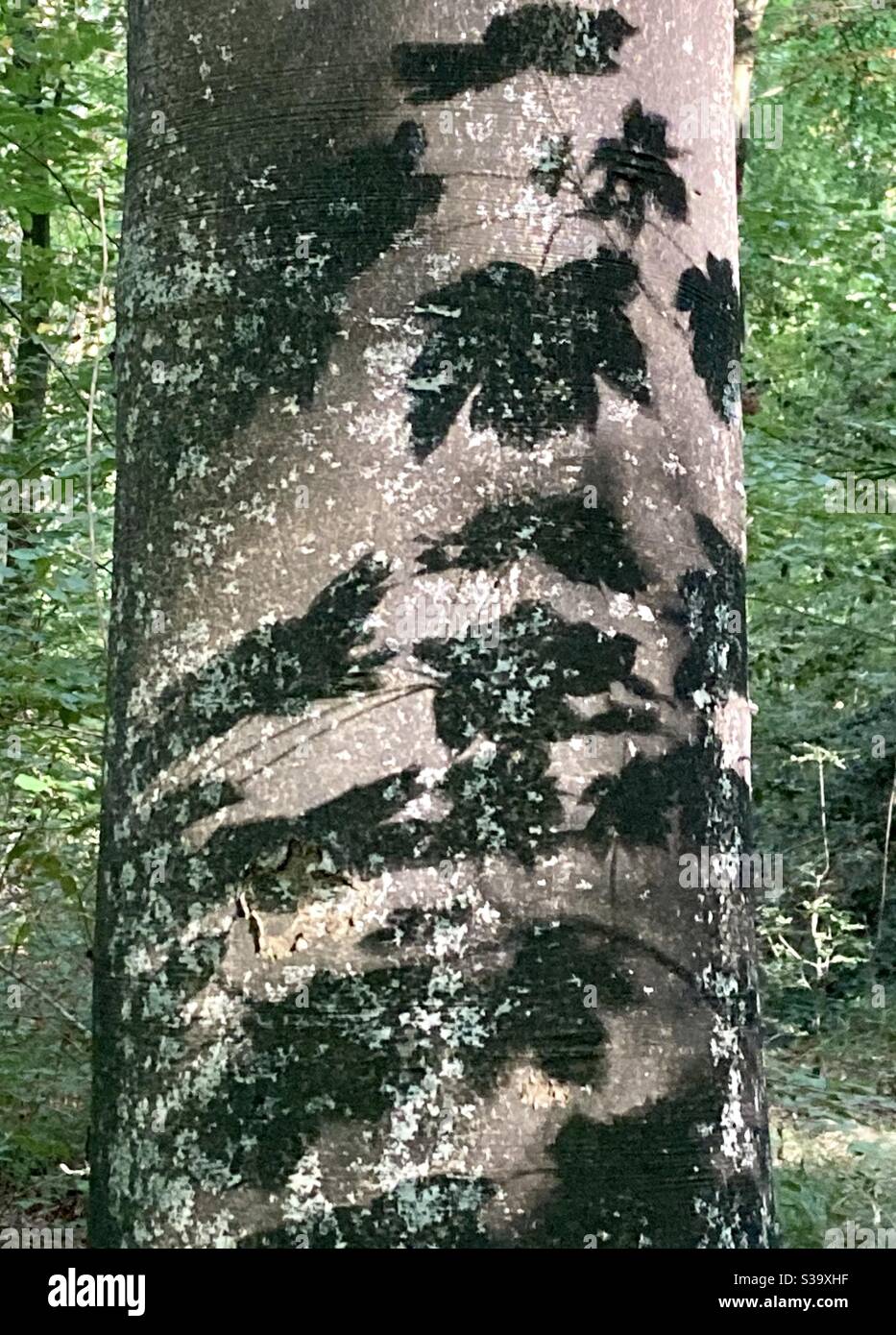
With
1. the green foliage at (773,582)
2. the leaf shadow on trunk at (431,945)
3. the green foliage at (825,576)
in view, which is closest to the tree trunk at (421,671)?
the leaf shadow on trunk at (431,945)

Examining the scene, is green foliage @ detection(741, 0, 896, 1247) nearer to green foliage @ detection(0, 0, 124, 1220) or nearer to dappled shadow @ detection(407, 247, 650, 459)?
green foliage @ detection(0, 0, 124, 1220)

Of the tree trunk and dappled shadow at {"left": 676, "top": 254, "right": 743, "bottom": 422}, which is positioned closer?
the tree trunk

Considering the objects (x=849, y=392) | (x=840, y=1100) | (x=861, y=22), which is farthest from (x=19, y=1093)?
(x=861, y=22)

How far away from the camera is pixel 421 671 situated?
1570 millimetres

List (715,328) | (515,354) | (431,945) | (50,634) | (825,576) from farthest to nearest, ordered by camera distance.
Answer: (825,576), (50,634), (715,328), (515,354), (431,945)

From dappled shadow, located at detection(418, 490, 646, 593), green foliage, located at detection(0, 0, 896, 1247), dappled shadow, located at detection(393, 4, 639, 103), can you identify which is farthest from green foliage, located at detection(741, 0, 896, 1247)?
dappled shadow, located at detection(393, 4, 639, 103)

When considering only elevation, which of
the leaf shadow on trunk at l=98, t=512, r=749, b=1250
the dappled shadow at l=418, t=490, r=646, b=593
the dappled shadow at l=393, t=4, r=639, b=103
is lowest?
the leaf shadow on trunk at l=98, t=512, r=749, b=1250

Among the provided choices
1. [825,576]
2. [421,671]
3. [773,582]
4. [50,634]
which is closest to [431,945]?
[421,671]

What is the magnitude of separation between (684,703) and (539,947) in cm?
33

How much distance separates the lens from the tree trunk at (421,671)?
5.02 feet

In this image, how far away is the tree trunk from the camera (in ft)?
5.02

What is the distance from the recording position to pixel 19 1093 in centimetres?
516

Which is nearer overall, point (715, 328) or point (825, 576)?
point (715, 328)

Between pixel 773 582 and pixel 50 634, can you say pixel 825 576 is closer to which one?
pixel 773 582
